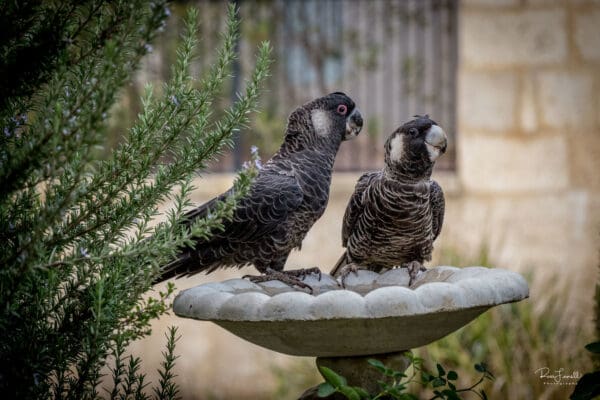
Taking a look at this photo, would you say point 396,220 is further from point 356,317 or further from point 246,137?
point 246,137

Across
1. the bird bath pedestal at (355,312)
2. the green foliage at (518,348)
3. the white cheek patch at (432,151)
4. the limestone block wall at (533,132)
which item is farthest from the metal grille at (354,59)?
the bird bath pedestal at (355,312)

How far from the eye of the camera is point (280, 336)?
1988mm

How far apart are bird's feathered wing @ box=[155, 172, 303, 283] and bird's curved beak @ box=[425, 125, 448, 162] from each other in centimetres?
50

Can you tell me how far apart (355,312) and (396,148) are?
0.72 meters

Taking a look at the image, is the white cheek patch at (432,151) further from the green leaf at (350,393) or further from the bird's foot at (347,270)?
the green leaf at (350,393)

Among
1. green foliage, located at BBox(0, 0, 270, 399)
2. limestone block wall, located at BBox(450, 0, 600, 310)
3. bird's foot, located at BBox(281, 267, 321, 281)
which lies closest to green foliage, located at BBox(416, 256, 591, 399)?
limestone block wall, located at BBox(450, 0, 600, 310)

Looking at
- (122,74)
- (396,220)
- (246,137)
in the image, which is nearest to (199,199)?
(246,137)

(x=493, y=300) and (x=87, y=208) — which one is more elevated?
(x=87, y=208)

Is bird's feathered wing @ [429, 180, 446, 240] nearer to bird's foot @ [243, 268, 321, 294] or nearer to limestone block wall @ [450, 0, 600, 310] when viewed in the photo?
bird's foot @ [243, 268, 321, 294]

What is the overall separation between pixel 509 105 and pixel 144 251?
11.9 ft

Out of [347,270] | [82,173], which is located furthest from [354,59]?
[82,173]

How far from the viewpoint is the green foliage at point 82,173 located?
1557 millimetres

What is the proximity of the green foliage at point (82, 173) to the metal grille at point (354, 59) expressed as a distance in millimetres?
3421

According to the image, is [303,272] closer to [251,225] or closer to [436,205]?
[251,225]
